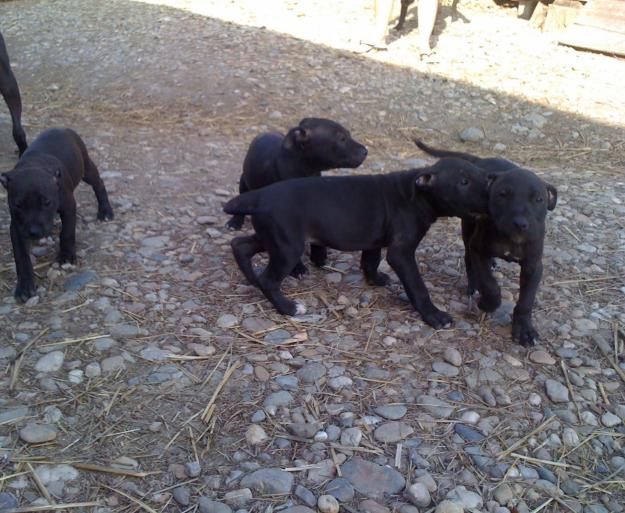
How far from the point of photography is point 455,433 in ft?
13.2

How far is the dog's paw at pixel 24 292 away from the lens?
16.8ft

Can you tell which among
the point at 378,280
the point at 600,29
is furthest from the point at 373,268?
the point at 600,29

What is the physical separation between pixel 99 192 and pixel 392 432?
388cm

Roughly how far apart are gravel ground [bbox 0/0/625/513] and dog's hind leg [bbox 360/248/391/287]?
9cm

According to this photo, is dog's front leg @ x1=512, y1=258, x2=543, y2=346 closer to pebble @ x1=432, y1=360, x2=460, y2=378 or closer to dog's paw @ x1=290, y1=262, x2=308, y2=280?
pebble @ x1=432, y1=360, x2=460, y2=378

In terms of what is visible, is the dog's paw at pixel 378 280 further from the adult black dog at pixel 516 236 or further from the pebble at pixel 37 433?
the pebble at pixel 37 433

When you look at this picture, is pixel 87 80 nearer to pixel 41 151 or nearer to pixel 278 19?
pixel 278 19

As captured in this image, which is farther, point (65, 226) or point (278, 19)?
point (278, 19)

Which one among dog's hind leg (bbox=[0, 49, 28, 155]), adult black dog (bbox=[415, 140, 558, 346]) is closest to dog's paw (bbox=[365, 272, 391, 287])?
adult black dog (bbox=[415, 140, 558, 346])

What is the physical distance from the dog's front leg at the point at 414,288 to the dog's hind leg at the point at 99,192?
287 cm

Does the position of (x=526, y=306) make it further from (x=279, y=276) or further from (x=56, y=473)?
(x=56, y=473)

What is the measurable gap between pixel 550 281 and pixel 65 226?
403 cm

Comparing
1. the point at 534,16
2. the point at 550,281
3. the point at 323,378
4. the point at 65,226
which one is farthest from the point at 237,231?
the point at 534,16

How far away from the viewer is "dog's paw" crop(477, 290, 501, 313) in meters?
→ 5.00
